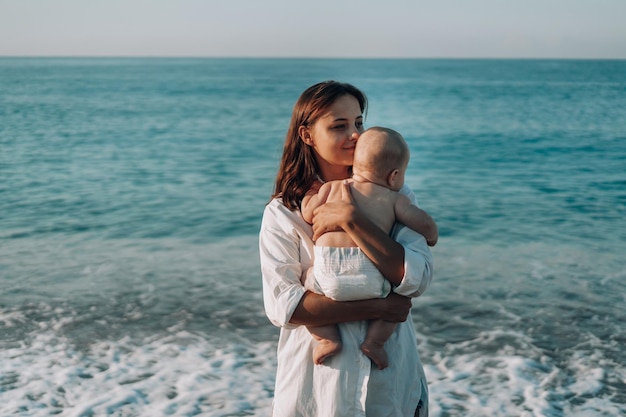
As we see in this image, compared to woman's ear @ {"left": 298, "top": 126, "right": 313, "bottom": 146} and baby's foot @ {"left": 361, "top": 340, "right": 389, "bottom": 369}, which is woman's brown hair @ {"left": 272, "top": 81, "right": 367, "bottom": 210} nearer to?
woman's ear @ {"left": 298, "top": 126, "right": 313, "bottom": 146}

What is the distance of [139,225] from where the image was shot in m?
11.5

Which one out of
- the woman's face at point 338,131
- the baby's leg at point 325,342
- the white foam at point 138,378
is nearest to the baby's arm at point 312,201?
the woman's face at point 338,131

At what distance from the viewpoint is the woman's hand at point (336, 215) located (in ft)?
7.85

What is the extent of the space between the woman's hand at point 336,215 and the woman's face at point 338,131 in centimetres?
15

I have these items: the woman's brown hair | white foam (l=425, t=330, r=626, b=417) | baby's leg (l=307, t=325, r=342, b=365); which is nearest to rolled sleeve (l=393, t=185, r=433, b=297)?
baby's leg (l=307, t=325, r=342, b=365)

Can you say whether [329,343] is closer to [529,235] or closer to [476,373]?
[476,373]

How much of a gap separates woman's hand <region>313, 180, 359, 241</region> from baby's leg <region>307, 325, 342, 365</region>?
31cm

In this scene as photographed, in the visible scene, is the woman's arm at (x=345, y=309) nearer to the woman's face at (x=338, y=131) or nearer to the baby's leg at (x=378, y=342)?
the baby's leg at (x=378, y=342)

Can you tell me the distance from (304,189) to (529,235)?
868 centimetres

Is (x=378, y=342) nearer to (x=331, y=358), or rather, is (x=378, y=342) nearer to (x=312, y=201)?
(x=331, y=358)

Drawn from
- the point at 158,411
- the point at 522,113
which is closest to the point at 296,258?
the point at 158,411

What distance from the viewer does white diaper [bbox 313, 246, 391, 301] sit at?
240 centimetres

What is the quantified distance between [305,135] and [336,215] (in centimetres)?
40

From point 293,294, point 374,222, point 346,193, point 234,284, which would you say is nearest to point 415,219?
→ point 374,222
